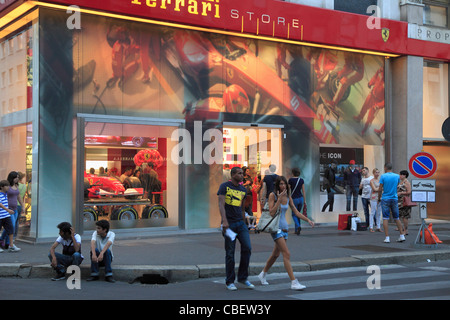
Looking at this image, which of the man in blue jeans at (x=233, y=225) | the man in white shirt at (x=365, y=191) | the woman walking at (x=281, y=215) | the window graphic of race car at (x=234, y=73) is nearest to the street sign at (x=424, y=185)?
the man in white shirt at (x=365, y=191)

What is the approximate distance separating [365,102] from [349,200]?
3197mm

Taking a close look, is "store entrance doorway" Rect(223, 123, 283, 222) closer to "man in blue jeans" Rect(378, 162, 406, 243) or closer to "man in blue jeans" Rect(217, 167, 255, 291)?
"man in blue jeans" Rect(378, 162, 406, 243)

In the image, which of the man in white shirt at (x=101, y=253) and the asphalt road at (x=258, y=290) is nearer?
the asphalt road at (x=258, y=290)

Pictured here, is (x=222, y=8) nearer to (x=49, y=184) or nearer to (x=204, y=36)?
(x=204, y=36)

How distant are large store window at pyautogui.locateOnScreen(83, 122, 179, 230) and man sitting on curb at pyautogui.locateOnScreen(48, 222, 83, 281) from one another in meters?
4.36

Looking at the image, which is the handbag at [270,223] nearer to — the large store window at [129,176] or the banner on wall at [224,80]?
the large store window at [129,176]

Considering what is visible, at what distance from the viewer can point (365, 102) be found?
18.0 metres

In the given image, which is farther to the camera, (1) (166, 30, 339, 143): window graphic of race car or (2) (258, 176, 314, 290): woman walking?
(1) (166, 30, 339, 143): window graphic of race car

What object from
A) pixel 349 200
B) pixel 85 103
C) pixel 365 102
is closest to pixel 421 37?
pixel 365 102

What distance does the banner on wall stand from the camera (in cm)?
1381

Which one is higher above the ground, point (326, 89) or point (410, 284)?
point (326, 89)

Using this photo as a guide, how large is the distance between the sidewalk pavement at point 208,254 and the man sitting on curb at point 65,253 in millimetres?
296

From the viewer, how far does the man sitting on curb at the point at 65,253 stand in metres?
8.99

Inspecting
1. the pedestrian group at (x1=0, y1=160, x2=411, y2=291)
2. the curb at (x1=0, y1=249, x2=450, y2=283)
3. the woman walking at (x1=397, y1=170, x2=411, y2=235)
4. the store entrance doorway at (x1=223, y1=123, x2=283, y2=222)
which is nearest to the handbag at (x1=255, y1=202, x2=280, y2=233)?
the pedestrian group at (x1=0, y1=160, x2=411, y2=291)
